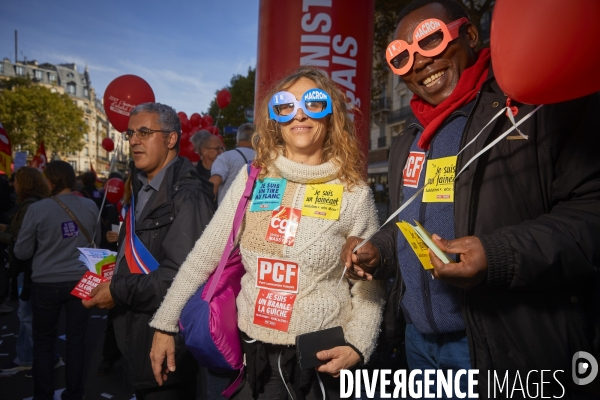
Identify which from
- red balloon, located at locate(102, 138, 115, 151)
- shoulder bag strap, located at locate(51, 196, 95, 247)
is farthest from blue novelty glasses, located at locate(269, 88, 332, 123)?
red balloon, located at locate(102, 138, 115, 151)

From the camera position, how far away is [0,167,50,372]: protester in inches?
169

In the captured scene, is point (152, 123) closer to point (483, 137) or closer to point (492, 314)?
point (483, 137)

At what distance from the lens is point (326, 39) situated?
406 centimetres

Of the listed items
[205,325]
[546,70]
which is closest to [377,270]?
[205,325]

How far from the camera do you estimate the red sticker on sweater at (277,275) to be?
1.76 meters

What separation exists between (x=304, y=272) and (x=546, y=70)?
114cm

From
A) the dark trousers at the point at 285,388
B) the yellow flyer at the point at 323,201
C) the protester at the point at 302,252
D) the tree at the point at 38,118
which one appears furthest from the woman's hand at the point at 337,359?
the tree at the point at 38,118

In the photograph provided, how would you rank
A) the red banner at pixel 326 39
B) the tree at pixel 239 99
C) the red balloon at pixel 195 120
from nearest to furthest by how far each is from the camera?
the red banner at pixel 326 39
the red balloon at pixel 195 120
the tree at pixel 239 99

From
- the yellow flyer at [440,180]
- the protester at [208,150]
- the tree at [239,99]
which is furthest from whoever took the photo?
the tree at [239,99]

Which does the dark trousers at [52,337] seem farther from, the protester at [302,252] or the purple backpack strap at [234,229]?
the purple backpack strap at [234,229]

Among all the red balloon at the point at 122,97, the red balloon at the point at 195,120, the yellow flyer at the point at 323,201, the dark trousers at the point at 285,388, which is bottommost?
the dark trousers at the point at 285,388

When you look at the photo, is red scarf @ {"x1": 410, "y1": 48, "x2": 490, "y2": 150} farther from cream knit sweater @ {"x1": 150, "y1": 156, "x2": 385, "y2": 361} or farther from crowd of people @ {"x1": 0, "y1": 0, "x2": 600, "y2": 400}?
cream knit sweater @ {"x1": 150, "y1": 156, "x2": 385, "y2": 361}

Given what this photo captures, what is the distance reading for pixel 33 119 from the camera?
41.5 meters

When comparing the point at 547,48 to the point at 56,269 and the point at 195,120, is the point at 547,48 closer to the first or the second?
the point at 56,269
